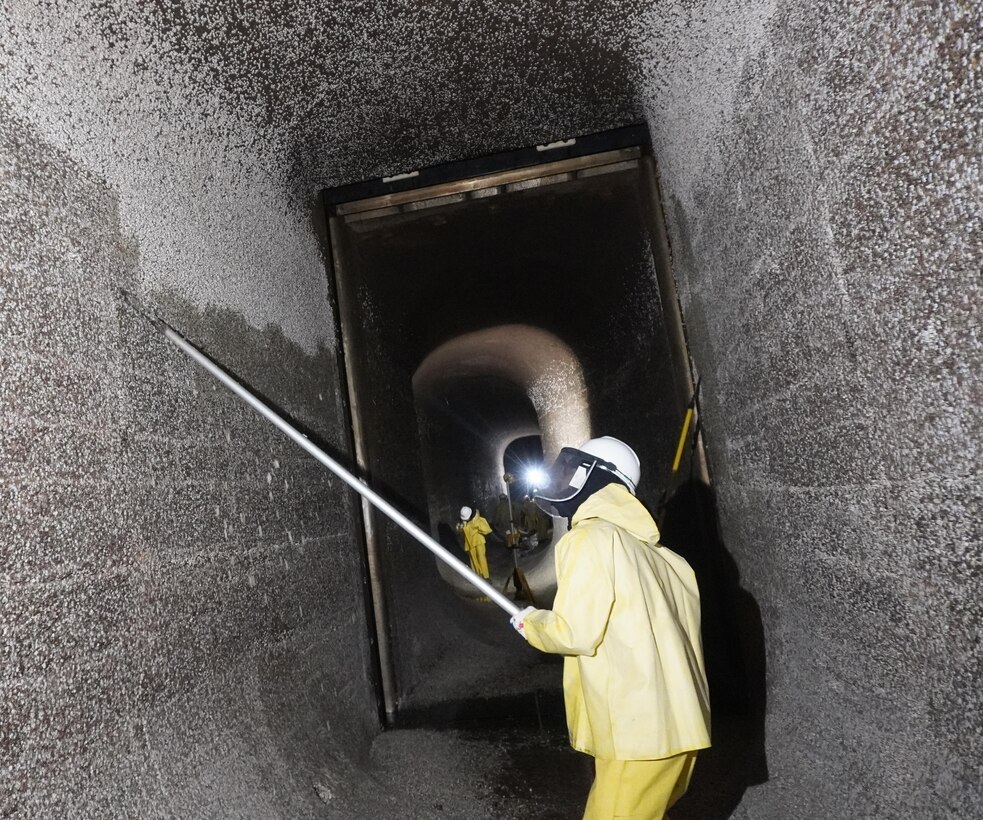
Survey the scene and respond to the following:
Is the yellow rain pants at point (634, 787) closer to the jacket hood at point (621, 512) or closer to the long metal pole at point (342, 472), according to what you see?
the long metal pole at point (342, 472)

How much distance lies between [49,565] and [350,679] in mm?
2109

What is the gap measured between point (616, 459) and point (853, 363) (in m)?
0.75

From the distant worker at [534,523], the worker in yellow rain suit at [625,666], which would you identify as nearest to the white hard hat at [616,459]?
the worker in yellow rain suit at [625,666]

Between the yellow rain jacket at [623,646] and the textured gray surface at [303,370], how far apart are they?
581mm

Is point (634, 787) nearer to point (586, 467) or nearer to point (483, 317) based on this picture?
point (586, 467)

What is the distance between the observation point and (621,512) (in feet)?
7.02

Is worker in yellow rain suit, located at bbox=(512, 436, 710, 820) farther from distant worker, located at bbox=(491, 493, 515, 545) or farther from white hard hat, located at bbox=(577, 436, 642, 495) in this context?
distant worker, located at bbox=(491, 493, 515, 545)

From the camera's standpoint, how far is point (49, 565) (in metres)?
1.54

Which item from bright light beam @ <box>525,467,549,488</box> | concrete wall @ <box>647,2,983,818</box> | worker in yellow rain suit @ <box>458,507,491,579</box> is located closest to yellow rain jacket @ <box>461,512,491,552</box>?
worker in yellow rain suit @ <box>458,507,491,579</box>

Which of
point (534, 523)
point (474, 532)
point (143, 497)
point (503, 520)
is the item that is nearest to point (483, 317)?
point (474, 532)

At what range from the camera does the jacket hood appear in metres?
2.13

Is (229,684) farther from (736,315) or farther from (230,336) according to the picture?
(736,315)

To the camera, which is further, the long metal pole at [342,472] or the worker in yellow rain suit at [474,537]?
the worker in yellow rain suit at [474,537]

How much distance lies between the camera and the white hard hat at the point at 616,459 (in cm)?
225
